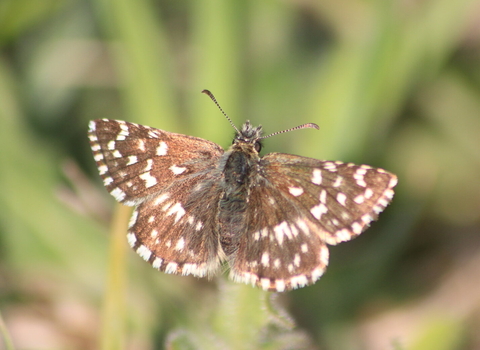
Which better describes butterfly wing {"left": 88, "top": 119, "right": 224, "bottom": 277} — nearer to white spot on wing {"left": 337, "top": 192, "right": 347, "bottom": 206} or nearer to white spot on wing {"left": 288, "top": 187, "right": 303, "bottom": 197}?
white spot on wing {"left": 288, "top": 187, "right": 303, "bottom": 197}

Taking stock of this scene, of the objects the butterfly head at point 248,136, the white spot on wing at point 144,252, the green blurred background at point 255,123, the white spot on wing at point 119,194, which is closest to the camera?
the white spot on wing at point 144,252

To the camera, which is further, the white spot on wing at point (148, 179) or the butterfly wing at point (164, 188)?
the white spot on wing at point (148, 179)

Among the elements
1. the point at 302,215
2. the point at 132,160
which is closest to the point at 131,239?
the point at 132,160

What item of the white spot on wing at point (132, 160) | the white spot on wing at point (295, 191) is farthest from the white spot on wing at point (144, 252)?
the white spot on wing at point (295, 191)

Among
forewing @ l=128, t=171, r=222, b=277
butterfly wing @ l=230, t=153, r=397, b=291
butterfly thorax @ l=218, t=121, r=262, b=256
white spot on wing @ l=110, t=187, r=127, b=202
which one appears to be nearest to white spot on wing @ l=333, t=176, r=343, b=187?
butterfly wing @ l=230, t=153, r=397, b=291

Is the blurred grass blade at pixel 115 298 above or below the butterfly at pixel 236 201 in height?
below

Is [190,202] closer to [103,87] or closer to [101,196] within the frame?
[101,196]

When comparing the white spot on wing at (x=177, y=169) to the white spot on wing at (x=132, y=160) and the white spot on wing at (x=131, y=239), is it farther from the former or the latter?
the white spot on wing at (x=131, y=239)
